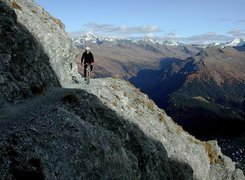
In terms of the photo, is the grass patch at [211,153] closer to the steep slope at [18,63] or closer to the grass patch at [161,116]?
the grass patch at [161,116]

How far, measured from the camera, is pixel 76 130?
2916 cm

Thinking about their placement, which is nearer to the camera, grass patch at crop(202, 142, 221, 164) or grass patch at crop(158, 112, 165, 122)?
grass patch at crop(158, 112, 165, 122)

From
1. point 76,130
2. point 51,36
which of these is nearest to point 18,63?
point 51,36

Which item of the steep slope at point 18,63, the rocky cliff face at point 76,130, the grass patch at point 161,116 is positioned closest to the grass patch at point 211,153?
the rocky cliff face at point 76,130

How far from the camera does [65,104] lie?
33.2 meters

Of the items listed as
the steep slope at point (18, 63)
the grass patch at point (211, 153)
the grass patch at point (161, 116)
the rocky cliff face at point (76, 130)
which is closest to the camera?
the rocky cliff face at point (76, 130)

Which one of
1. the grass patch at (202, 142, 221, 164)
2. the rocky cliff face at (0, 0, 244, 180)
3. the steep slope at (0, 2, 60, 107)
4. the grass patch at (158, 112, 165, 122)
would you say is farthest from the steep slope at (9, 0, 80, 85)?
the grass patch at (202, 142, 221, 164)

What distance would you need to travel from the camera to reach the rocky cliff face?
24734 millimetres

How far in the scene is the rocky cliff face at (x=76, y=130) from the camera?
24.7 m

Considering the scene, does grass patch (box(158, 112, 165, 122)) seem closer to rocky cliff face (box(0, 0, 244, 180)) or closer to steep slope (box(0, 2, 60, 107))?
rocky cliff face (box(0, 0, 244, 180))

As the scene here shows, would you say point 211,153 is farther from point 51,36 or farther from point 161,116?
point 51,36

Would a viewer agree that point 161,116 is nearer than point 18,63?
No

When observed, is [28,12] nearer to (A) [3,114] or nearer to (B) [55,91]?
(B) [55,91]

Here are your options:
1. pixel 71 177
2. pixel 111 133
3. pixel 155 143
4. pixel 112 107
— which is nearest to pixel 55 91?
pixel 112 107
